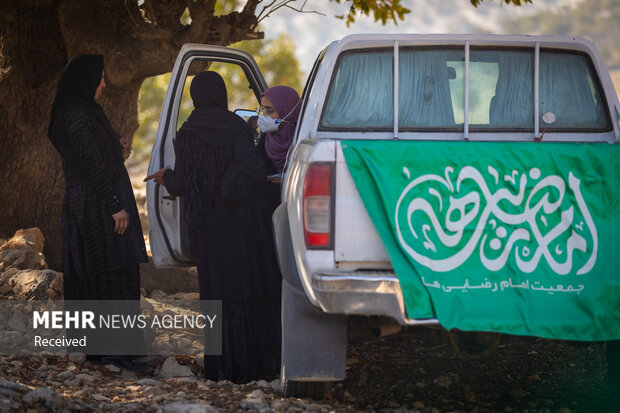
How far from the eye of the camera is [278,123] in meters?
5.44

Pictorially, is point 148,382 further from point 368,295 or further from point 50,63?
point 50,63

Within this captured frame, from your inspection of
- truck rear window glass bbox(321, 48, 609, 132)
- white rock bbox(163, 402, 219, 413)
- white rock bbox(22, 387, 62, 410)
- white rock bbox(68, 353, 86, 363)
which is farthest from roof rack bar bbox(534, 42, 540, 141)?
white rock bbox(68, 353, 86, 363)

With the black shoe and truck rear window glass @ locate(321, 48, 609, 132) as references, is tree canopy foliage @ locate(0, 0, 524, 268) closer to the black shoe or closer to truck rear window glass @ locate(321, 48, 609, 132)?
the black shoe

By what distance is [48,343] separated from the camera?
598 cm

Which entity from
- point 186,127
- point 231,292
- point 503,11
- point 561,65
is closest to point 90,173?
point 186,127

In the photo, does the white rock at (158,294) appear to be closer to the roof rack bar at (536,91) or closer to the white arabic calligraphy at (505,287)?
the roof rack bar at (536,91)

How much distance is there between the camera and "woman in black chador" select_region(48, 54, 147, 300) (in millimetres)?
5367

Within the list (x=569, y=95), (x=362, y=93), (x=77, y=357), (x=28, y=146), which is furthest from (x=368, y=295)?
(x=28, y=146)

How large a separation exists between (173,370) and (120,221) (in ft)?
3.40

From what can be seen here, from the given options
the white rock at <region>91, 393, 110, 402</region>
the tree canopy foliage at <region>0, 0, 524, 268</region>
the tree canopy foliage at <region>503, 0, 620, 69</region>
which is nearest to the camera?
the white rock at <region>91, 393, 110, 402</region>

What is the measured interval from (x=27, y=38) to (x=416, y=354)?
4854mm

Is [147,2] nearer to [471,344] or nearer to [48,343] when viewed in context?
[48,343]

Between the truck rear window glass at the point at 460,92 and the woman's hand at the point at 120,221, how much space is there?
5.82 ft

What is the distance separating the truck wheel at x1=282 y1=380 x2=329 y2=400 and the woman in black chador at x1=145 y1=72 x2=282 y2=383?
84 cm
